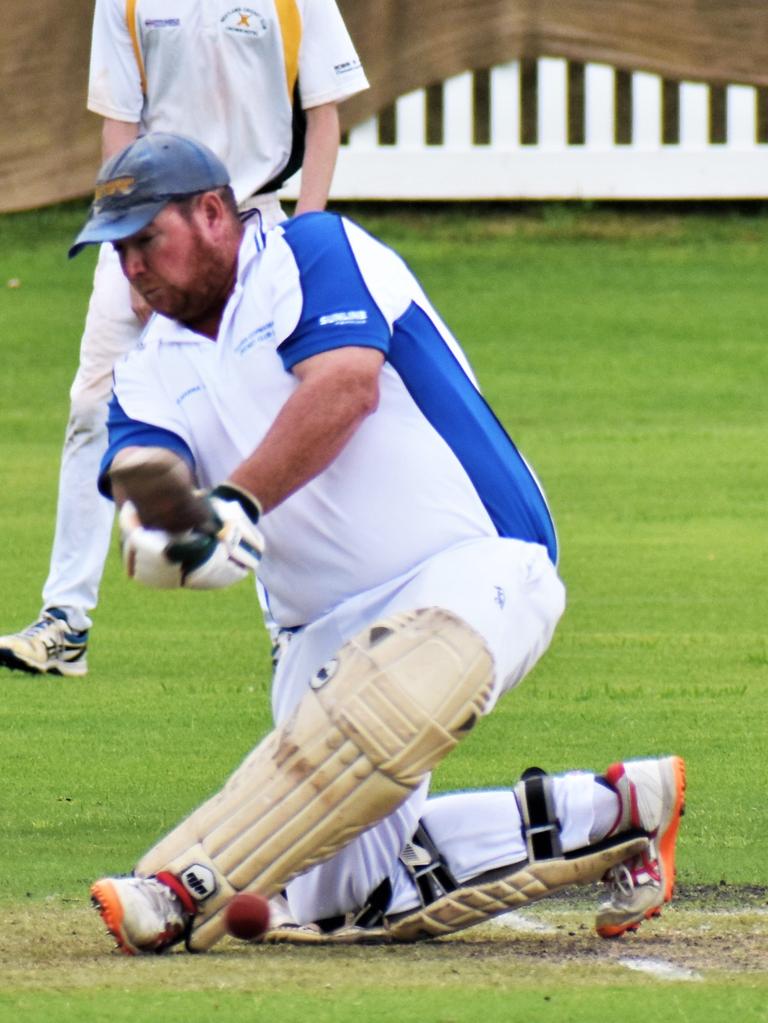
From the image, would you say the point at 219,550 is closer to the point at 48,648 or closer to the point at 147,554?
the point at 147,554

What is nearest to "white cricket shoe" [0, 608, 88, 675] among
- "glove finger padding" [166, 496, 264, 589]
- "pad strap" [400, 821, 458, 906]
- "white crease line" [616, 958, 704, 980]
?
"pad strap" [400, 821, 458, 906]

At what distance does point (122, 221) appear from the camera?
189 inches

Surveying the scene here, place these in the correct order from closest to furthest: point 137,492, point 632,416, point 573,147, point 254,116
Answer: point 137,492
point 254,116
point 632,416
point 573,147

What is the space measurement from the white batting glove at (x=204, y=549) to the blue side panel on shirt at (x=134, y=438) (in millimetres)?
326

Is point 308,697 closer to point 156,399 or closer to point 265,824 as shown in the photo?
point 265,824

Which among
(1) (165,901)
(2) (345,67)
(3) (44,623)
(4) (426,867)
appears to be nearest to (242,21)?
(2) (345,67)

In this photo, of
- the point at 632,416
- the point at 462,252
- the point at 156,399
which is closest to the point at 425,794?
the point at 156,399

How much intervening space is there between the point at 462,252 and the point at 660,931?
37.0 feet

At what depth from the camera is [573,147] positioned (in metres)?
15.9

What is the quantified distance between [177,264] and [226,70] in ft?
7.90

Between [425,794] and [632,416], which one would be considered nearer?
[425,794]

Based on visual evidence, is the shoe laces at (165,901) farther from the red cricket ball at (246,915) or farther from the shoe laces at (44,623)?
the shoe laces at (44,623)

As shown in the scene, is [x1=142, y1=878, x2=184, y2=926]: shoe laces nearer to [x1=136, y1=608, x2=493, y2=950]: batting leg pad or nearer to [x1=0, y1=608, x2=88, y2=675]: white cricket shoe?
[x1=136, y1=608, x2=493, y2=950]: batting leg pad

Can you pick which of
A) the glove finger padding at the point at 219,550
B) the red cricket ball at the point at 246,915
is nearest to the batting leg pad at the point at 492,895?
the red cricket ball at the point at 246,915
